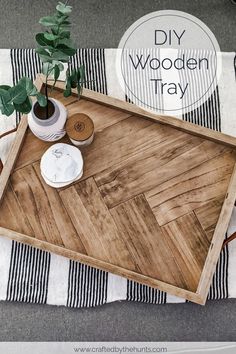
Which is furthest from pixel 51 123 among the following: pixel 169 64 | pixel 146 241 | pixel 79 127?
pixel 169 64

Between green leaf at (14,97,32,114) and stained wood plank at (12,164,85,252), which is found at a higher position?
green leaf at (14,97,32,114)

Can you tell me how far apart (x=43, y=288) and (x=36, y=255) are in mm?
87

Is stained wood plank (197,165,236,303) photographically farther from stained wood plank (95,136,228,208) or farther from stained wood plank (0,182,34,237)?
stained wood plank (0,182,34,237)

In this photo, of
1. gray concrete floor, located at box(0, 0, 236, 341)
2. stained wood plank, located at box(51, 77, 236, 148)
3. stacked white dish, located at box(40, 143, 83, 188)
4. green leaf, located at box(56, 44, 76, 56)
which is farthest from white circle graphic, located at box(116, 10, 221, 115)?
gray concrete floor, located at box(0, 0, 236, 341)

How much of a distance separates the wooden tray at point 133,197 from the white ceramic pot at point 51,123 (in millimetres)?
51

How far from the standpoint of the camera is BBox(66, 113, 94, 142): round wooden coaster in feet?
3.65

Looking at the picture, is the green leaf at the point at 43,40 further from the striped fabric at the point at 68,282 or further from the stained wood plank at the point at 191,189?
the striped fabric at the point at 68,282

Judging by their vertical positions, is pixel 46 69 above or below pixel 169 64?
above

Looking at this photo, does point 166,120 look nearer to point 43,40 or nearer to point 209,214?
point 209,214

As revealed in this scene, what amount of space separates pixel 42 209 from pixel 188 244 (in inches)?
13.6

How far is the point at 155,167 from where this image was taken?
1161 mm

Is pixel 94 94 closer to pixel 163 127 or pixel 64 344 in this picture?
pixel 163 127

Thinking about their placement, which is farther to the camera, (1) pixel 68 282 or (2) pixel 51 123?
(1) pixel 68 282

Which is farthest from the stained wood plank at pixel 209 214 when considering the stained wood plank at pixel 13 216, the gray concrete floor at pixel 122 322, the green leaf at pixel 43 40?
the green leaf at pixel 43 40
